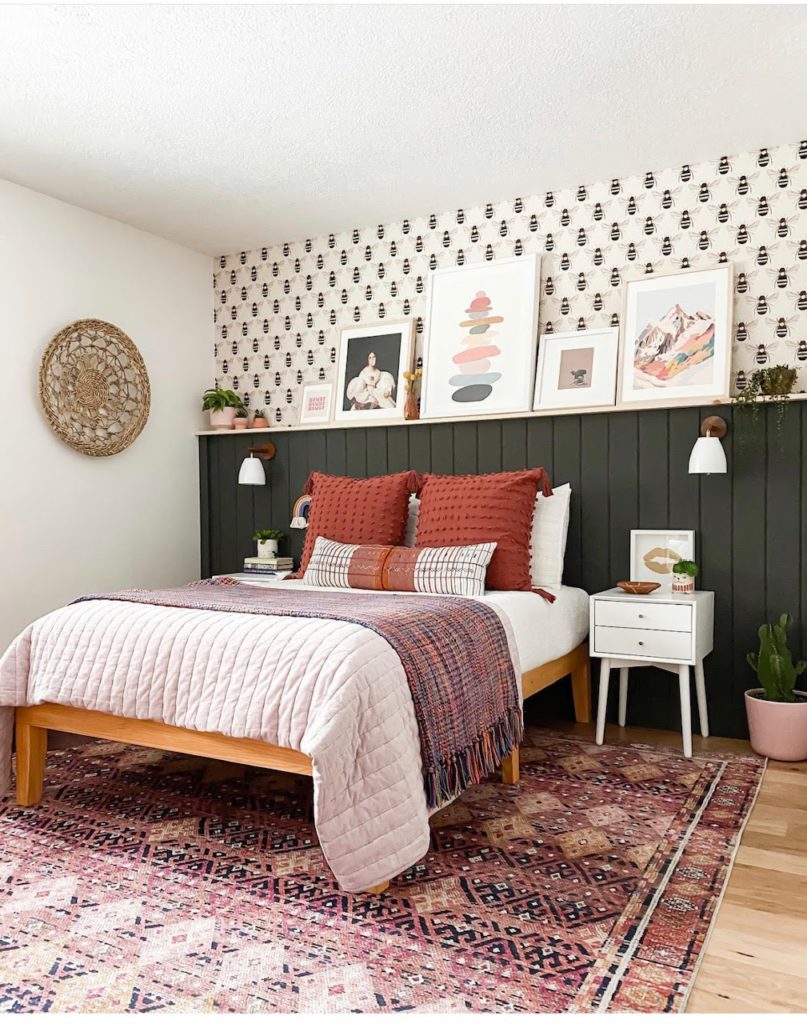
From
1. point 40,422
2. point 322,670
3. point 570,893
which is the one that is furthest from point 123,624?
point 40,422

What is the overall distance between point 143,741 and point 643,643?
198 centimetres

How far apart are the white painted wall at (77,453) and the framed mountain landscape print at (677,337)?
103 inches

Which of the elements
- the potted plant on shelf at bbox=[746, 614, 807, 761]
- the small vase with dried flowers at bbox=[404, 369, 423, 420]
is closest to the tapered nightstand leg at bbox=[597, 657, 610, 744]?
the potted plant on shelf at bbox=[746, 614, 807, 761]

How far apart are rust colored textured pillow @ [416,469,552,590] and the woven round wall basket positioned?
181cm

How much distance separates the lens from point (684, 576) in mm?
3541

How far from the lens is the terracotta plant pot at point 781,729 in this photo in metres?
3.24

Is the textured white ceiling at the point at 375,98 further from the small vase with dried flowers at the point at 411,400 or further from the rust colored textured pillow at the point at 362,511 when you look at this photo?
the rust colored textured pillow at the point at 362,511

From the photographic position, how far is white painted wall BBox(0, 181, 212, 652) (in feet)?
13.0

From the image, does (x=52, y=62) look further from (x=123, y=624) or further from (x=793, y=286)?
(x=793, y=286)

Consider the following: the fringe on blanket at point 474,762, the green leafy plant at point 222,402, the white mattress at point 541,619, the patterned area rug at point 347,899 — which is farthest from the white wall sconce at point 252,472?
the fringe on blanket at point 474,762

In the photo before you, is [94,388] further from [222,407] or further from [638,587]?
[638,587]

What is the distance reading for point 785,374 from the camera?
3412 mm

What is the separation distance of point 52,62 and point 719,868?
3317mm

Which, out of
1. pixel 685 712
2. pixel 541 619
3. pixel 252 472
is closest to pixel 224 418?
pixel 252 472
